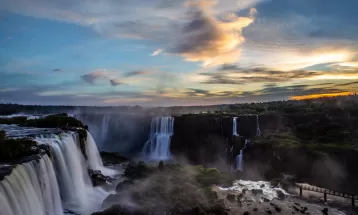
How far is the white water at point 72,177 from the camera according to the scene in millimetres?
22812

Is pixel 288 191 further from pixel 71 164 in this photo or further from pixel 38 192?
pixel 38 192

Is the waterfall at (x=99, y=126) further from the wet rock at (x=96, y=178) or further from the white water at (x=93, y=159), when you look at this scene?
the wet rock at (x=96, y=178)

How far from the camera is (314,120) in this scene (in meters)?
53.8

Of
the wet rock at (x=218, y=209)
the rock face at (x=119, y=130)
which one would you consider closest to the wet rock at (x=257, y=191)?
the wet rock at (x=218, y=209)

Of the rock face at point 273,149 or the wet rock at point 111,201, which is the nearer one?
the wet rock at point 111,201

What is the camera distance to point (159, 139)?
54125 mm

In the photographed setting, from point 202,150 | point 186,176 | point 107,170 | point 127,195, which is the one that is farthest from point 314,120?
point 127,195

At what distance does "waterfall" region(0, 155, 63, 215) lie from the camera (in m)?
14.7

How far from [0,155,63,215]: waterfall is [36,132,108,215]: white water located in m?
1.95

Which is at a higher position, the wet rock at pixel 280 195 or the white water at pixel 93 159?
the white water at pixel 93 159

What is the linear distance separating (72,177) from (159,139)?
98.7ft

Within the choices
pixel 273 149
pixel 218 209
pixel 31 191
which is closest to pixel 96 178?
pixel 31 191

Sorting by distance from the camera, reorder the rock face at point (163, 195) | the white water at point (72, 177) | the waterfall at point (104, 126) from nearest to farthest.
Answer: the rock face at point (163, 195) → the white water at point (72, 177) → the waterfall at point (104, 126)

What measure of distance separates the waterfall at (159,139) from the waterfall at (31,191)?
3046cm
